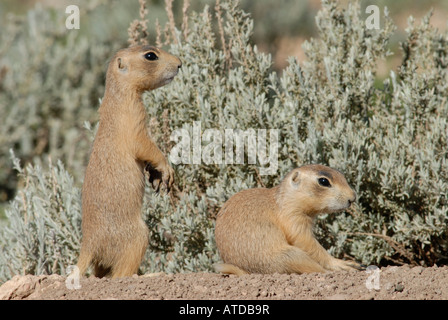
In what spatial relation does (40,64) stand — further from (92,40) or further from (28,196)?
(28,196)

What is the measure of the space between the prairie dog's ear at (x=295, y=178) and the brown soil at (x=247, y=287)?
0.61 meters

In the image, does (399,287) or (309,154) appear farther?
(309,154)

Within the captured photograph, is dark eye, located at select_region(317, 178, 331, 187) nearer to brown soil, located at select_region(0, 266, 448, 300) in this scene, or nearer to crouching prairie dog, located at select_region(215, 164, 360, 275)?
crouching prairie dog, located at select_region(215, 164, 360, 275)

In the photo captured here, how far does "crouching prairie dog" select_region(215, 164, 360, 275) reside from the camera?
3932 millimetres

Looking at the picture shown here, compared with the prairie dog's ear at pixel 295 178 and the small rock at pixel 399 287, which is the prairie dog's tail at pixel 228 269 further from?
the small rock at pixel 399 287

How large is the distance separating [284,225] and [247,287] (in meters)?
0.72

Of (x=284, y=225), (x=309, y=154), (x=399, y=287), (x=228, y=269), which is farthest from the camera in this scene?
(x=309, y=154)

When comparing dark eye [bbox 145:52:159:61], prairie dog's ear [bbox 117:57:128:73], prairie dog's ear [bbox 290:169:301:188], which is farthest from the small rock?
prairie dog's ear [bbox 117:57:128:73]

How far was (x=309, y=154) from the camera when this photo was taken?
475 centimetres

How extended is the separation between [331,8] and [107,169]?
8.99 feet

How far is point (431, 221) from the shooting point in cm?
456

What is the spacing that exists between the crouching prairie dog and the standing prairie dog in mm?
535

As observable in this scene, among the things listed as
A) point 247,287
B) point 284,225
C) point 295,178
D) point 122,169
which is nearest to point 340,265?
point 284,225

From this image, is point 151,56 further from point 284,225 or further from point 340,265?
point 340,265
